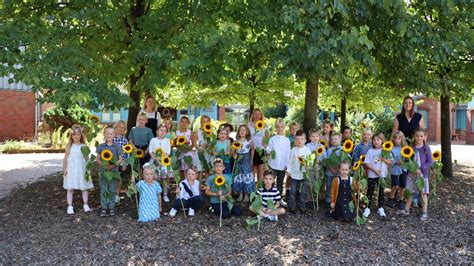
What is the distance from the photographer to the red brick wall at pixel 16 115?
65.7 ft

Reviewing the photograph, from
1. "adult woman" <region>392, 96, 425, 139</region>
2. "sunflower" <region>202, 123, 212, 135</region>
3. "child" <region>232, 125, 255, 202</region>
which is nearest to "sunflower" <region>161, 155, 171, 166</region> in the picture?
"sunflower" <region>202, 123, 212, 135</region>

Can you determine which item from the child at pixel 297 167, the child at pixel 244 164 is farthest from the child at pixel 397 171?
the child at pixel 244 164

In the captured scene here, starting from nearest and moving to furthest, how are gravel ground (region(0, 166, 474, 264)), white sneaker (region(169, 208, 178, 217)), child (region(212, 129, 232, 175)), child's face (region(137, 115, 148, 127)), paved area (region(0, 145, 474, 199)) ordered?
gravel ground (region(0, 166, 474, 264)), white sneaker (region(169, 208, 178, 217)), child (region(212, 129, 232, 175)), child's face (region(137, 115, 148, 127)), paved area (region(0, 145, 474, 199))

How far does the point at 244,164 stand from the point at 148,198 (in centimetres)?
161

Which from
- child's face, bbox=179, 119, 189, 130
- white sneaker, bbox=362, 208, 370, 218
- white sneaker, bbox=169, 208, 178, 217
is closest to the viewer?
white sneaker, bbox=169, 208, 178, 217

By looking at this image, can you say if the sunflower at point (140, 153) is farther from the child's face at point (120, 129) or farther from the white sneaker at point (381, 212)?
the white sneaker at point (381, 212)

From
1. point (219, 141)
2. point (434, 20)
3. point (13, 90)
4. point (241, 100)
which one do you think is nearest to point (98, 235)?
point (219, 141)

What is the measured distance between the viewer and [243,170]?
22.3 ft

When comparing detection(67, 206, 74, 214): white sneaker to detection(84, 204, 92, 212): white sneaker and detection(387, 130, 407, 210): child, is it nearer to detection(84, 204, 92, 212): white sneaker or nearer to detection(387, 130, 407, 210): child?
detection(84, 204, 92, 212): white sneaker

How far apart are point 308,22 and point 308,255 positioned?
296 cm

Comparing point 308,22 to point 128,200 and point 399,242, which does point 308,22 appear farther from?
point 128,200

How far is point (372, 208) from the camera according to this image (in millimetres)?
6758

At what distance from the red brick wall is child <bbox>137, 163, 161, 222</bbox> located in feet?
55.0

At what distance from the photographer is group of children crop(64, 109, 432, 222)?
597cm
